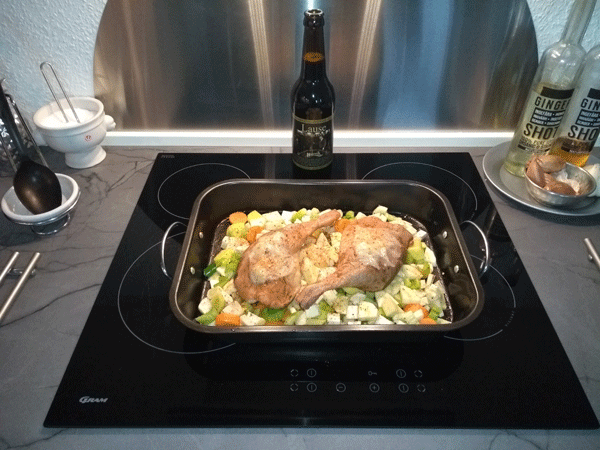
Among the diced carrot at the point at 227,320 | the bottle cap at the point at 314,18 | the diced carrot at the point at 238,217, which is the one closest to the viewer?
the diced carrot at the point at 227,320

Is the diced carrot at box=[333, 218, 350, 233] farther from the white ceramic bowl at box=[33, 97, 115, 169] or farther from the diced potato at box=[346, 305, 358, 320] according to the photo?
the white ceramic bowl at box=[33, 97, 115, 169]

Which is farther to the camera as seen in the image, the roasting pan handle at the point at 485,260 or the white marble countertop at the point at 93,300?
the roasting pan handle at the point at 485,260

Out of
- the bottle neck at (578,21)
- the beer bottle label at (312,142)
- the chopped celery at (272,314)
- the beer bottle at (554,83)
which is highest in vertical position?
the bottle neck at (578,21)

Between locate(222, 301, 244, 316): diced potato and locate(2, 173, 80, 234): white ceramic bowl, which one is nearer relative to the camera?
locate(222, 301, 244, 316): diced potato

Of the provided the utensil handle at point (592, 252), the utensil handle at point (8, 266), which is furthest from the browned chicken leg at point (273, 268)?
the utensil handle at point (592, 252)

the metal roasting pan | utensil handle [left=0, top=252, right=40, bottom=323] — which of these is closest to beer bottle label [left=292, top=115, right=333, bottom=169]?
the metal roasting pan

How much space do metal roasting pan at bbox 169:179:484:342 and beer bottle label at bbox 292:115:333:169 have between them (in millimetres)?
113

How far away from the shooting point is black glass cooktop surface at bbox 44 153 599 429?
0.75 meters

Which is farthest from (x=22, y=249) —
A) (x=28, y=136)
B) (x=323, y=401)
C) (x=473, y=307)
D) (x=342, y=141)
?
(x=473, y=307)

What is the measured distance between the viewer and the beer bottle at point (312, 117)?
3.76 feet

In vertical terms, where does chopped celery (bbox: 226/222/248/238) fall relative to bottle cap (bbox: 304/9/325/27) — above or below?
below

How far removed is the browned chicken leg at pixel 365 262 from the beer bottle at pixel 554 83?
0.49 metres

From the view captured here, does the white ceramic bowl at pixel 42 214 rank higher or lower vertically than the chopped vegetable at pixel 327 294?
higher

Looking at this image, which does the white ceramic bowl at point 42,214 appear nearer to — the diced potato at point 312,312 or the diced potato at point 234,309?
the diced potato at point 234,309
